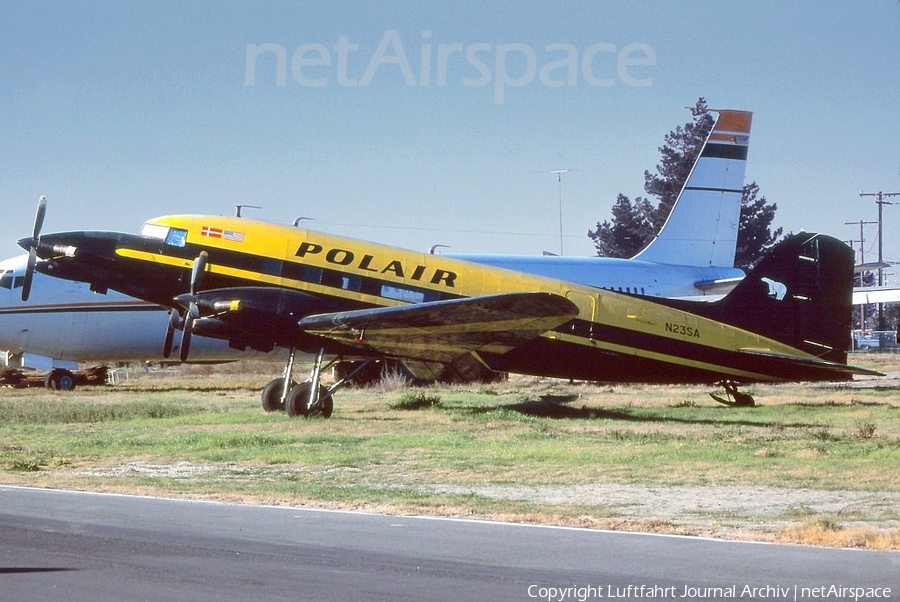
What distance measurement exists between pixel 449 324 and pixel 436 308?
111 cm

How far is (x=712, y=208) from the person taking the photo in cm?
4378

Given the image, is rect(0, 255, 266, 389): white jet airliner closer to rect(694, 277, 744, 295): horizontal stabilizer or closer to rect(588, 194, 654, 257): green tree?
rect(694, 277, 744, 295): horizontal stabilizer

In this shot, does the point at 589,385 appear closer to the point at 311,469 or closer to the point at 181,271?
the point at 181,271

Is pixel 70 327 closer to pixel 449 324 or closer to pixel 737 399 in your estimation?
pixel 449 324

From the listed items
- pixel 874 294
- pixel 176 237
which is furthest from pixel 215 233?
pixel 874 294

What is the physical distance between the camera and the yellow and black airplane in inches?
920

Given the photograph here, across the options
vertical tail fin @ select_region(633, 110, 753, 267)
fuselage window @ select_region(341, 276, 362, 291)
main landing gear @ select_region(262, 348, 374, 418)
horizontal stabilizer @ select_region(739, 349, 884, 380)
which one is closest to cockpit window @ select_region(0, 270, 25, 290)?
main landing gear @ select_region(262, 348, 374, 418)

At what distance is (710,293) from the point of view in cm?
4125

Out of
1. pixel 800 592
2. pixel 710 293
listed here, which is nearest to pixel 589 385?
pixel 710 293

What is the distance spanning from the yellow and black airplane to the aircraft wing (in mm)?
47

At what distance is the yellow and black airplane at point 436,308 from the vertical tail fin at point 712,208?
48.7 ft

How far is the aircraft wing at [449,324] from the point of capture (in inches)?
864

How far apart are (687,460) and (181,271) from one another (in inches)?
480

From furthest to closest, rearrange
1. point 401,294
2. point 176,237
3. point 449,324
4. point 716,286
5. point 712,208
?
1. point 712,208
2. point 716,286
3. point 401,294
4. point 176,237
5. point 449,324
